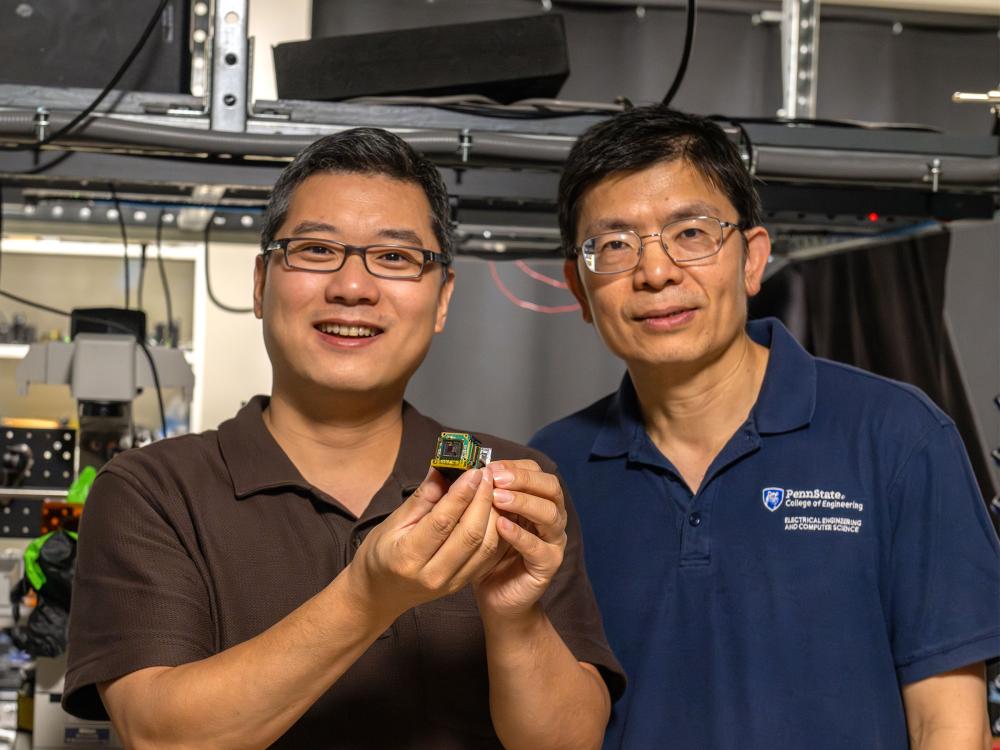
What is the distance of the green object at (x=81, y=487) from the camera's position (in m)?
1.78

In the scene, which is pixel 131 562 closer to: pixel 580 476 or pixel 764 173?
pixel 580 476

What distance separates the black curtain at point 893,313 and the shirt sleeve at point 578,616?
134 cm

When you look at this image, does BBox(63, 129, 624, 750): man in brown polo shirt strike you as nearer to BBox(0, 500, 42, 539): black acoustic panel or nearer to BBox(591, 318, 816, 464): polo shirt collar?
BBox(591, 318, 816, 464): polo shirt collar

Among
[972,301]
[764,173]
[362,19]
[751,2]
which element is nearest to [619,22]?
[751,2]

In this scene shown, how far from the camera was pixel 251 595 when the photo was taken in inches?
42.2

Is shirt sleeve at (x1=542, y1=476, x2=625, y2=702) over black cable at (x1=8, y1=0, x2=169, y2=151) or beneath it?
beneath

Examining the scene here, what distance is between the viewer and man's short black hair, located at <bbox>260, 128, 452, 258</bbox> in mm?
1189

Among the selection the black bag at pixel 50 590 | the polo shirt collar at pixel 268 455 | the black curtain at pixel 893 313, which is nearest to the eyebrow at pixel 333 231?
the polo shirt collar at pixel 268 455

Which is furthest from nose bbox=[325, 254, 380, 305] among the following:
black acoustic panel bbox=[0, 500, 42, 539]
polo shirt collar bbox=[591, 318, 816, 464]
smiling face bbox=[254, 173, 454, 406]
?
black acoustic panel bbox=[0, 500, 42, 539]

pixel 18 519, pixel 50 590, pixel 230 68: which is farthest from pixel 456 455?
pixel 18 519

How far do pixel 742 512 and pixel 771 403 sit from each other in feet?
0.51

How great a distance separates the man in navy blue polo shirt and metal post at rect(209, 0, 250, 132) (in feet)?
1.49

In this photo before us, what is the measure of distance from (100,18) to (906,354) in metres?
1.74

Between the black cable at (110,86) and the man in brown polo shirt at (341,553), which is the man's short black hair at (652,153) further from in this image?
the black cable at (110,86)
